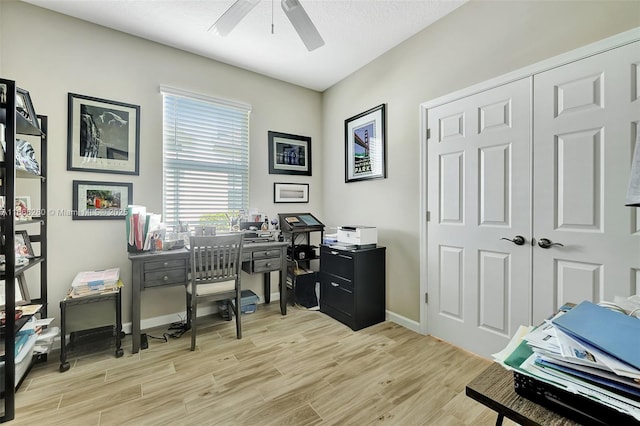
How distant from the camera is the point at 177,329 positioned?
2.74 m

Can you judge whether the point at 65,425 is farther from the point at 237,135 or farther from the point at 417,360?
the point at 237,135

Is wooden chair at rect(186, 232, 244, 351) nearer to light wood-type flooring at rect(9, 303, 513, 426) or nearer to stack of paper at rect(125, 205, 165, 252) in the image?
Answer: light wood-type flooring at rect(9, 303, 513, 426)

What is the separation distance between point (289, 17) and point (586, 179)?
2131mm

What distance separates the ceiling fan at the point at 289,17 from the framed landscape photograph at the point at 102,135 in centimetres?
143

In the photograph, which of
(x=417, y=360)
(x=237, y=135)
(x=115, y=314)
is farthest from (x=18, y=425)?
(x=237, y=135)

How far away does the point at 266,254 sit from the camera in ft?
9.95

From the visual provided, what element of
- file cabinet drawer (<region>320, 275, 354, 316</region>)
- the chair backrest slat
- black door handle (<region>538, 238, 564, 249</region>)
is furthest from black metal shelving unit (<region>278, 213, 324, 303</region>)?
black door handle (<region>538, 238, 564, 249</region>)

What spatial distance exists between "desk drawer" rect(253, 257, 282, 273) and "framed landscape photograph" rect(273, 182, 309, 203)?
0.88 meters

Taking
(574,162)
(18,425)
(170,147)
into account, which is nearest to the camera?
(18,425)

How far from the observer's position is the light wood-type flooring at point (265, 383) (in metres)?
1.62

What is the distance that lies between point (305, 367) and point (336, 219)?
6.61 ft

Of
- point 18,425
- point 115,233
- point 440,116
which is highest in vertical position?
point 440,116

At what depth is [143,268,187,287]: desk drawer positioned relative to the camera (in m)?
2.41

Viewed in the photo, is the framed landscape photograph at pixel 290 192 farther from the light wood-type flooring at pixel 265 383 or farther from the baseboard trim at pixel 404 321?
the baseboard trim at pixel 404 321
